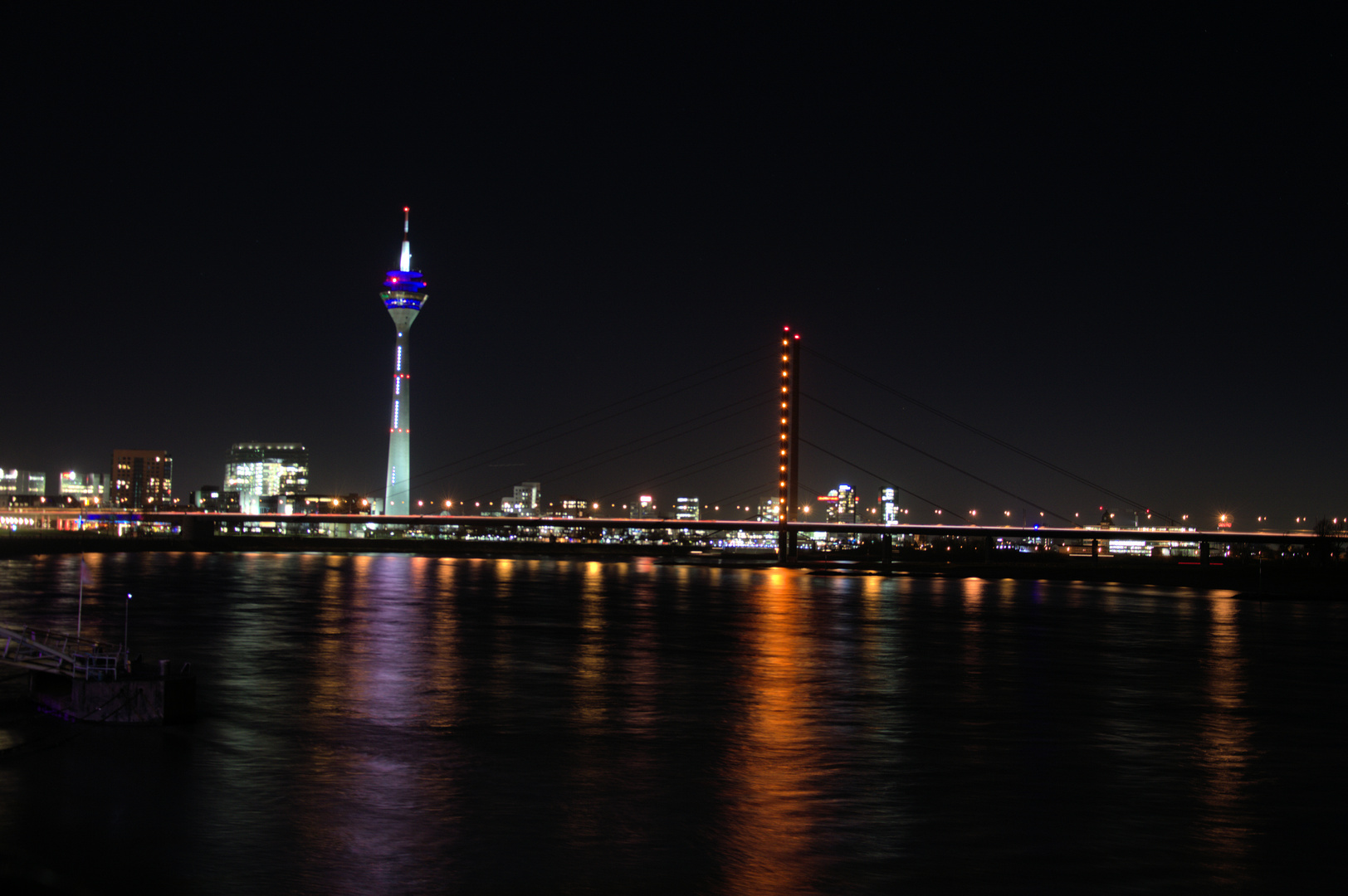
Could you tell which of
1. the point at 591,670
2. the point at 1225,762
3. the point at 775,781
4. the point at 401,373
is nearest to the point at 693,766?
the point at 775,781

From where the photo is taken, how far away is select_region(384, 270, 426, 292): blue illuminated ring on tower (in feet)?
630

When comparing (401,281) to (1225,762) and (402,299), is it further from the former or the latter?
(1225,762)

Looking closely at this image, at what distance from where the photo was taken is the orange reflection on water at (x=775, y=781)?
31.1 feet

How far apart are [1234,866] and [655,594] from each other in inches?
1592

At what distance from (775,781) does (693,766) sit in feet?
3.82

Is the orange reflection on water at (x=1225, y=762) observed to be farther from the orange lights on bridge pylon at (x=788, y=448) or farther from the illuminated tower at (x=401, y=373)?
the illuminated tower at (x=401, y=373)

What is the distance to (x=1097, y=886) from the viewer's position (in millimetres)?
9195

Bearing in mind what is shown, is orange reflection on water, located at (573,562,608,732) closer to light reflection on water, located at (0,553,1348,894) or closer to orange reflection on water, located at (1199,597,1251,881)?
light reflection on water, located at (0,553,1348,894)

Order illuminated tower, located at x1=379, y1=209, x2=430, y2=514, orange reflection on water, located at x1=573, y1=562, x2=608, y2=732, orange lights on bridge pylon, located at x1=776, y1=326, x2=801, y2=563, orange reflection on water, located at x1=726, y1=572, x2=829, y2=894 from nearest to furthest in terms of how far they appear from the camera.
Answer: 1. orange reflection on water, located at x1=726, y1=572, x2=829, y2=894
2. orange reflection on water, located at x1=573, y1=562, x2=608, y2=732
3. orange lights on bridge pylon, located at x1=776, y1=326, x2=801, y2=563
4. illuminated tower, located at x1=379, y1=209, x2=430, y2=514

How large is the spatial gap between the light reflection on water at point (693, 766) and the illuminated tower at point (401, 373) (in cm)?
15145

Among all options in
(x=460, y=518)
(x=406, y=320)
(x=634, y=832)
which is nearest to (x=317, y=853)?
(x=634, y=832)

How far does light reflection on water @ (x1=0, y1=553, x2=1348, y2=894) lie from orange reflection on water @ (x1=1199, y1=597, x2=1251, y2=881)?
65 millimetres

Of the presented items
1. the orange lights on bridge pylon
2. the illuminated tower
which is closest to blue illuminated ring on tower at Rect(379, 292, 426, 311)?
the illuminated tower

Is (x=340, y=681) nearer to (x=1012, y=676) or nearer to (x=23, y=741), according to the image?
(x=23, y=741)
